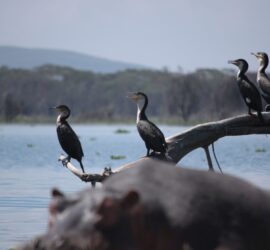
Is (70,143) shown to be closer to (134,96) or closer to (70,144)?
(70,144)

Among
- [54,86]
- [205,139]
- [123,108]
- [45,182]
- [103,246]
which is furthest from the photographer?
[54,86]

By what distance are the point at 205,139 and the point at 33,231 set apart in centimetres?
234

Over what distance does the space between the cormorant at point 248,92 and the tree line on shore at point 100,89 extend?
250ft

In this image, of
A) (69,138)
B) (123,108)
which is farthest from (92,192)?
(123,108)

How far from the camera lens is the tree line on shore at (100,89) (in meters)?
93.3

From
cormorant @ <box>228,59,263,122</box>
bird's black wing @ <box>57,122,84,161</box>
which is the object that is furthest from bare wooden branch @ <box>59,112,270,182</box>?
bird's black wing @ <box>57,122,84,161</box>

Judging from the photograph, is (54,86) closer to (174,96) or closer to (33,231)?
(174,96)

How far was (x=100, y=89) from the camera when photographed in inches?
4970

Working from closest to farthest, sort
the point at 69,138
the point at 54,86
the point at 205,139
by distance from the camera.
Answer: the point at 205,139 < the point at 69,138 < the point at 54,86

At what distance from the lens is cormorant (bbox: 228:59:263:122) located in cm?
1068

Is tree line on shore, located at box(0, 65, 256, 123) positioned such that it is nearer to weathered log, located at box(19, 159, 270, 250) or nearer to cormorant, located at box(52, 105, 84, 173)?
cormorant, located at box(52, 105, 84, 173)

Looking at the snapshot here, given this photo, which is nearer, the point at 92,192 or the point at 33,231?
the point at 92,192

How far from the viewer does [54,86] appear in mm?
124312

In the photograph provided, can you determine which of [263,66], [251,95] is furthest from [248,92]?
[263,66]
